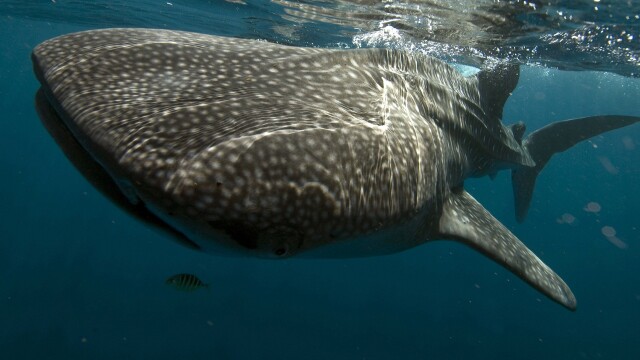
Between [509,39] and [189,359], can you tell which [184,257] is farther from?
[509,39]

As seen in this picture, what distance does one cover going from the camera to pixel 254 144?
1.97 meters

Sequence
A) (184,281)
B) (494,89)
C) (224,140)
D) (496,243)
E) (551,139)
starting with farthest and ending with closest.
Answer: (551,139)
(184,281)
(494,89)
(496,243)
(224,140)

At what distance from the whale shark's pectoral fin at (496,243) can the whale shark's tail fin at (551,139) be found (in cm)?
419

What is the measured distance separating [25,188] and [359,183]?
1681 inches

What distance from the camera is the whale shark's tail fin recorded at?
7.37 meters

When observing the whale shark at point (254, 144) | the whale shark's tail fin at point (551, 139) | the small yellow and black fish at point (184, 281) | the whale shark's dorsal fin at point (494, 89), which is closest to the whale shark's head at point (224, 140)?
the whale shark at point (254, 144)

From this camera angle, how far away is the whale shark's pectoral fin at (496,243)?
3629mm

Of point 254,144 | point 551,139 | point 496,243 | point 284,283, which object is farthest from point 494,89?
point 284,283

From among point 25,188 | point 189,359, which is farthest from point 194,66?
point 25,188

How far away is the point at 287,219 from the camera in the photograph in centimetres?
199

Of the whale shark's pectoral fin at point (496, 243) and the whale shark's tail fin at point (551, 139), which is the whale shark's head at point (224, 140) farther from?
the whale shark's tail fin at point (551, 139)

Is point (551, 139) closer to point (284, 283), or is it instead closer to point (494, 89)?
point (494, 89)

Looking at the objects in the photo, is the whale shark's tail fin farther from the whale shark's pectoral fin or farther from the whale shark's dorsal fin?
the whale shark's pectoral fin

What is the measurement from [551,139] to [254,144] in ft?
25.4
